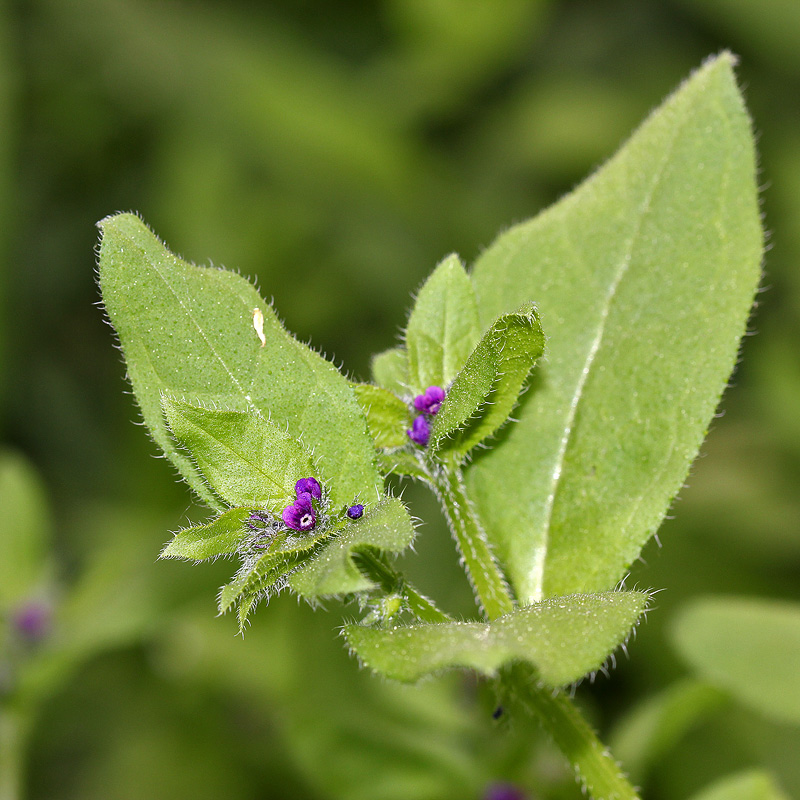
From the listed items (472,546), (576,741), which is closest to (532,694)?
(576,741)

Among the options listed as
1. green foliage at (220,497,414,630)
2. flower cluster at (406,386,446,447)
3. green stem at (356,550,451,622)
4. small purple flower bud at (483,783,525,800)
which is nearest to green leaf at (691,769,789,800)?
small purple flower bud at (483,783,525,800)

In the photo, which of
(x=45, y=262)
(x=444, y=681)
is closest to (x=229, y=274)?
(x=444, y=681)

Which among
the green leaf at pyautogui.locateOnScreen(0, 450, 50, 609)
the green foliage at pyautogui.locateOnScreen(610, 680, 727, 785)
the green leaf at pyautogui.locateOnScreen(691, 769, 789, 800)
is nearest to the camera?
the green leaf at pyautogui.locateOnScreen(691, 769, 789, 800)

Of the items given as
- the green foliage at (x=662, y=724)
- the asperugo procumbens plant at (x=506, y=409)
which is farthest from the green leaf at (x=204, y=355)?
the green foliage at (x=662, y=724)

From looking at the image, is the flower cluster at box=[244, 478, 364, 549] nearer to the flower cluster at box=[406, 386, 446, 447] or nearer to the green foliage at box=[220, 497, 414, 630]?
the green foliage at box=[220, 497, 414, 630]

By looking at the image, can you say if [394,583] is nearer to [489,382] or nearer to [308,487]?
[308,487]

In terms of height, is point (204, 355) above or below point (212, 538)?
above
